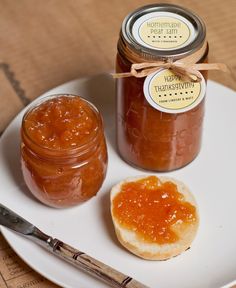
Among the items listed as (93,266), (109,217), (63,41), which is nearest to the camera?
(93,266)

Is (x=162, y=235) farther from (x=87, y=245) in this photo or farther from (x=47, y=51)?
(x=47, y=51)

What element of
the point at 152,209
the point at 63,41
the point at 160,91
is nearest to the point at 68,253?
the point at 152,209

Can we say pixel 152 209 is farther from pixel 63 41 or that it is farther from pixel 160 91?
pixel 63 41

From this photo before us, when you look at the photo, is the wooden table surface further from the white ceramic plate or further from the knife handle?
the knife handle

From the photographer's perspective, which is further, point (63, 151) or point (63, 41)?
point (63, 41)

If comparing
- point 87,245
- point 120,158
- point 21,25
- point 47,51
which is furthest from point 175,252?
point 21,25
